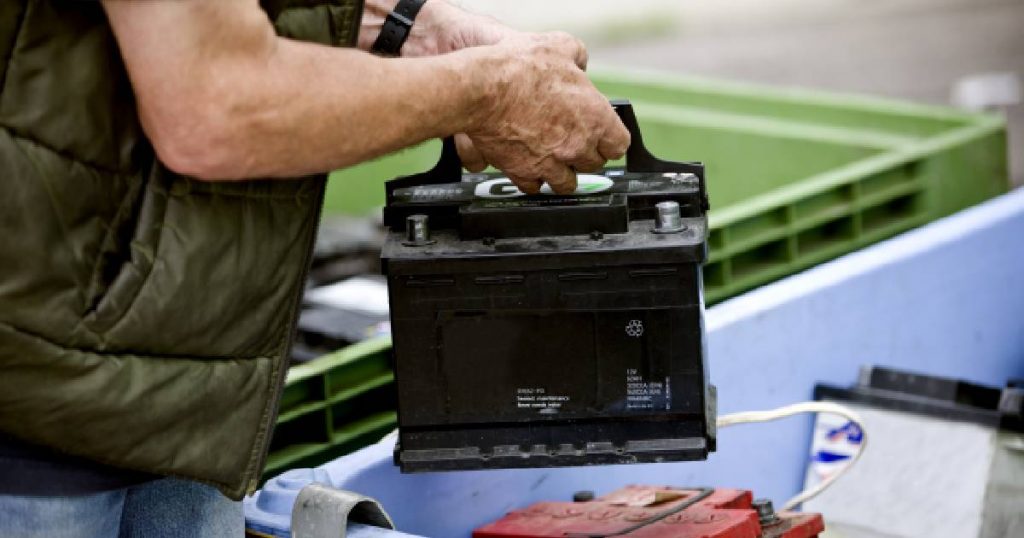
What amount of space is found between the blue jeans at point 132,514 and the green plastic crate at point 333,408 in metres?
0.75

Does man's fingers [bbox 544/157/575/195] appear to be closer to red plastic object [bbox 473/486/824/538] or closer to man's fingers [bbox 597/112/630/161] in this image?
man's fingers [bbox 597/112/630/161]

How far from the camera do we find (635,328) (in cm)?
186

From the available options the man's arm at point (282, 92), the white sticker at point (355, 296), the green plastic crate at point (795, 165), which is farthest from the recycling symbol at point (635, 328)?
the white sticker at point (355, 296)

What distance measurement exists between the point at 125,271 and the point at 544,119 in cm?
53

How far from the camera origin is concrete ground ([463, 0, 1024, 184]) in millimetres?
8766

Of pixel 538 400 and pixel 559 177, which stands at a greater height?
pixel 559 177

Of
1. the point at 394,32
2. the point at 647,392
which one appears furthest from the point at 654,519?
the point at 394,32

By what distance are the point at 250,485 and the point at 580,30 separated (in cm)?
1041

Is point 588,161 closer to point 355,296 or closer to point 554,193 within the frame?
point 554,193

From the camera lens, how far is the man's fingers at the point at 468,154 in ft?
6.66

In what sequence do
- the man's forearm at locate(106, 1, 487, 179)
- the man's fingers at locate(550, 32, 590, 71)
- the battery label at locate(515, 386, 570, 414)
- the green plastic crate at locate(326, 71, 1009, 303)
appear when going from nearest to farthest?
the man's forearm at locate(106, 1, 487, 179) → the man's fingers at locate(550, 32, 590, 71) → the battery label at locate(515, 386, 570, 414) → the green plastic crate at locate(326, 71, 1009, 303)

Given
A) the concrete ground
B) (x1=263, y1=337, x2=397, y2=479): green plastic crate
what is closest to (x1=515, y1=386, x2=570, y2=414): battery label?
(x1=263, y1=337, x2=397, y2=479): green plastic crate

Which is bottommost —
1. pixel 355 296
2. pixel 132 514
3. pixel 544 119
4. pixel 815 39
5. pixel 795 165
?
pixel 815 39

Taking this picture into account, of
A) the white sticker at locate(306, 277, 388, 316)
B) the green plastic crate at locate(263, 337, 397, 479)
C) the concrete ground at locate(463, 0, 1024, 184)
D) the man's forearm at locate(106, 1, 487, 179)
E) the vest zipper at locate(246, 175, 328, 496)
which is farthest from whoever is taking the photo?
the concrete ground at locate(463, 0, 1024, 184)
